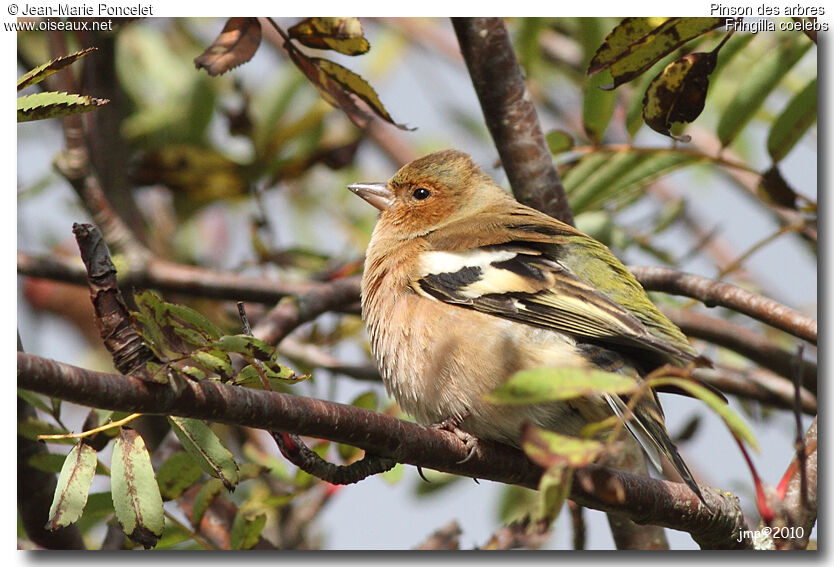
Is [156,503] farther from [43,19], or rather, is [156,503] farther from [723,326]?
[723,326]

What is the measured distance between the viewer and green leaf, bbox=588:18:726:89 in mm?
2377

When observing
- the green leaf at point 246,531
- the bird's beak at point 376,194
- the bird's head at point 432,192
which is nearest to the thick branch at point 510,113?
the bird's head at point 432,192

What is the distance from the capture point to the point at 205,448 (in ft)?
7.11

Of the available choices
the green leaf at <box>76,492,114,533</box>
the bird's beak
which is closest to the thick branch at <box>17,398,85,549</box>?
the green leaf at <box>76,492,114,533</box>

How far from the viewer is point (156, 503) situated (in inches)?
85.1

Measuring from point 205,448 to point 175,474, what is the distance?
2.75 ft

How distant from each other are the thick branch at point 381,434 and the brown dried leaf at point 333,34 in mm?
1169

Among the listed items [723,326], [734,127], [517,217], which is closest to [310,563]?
[517,217]

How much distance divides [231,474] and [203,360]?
35cm

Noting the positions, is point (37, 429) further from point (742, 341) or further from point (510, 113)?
point (742, 341)

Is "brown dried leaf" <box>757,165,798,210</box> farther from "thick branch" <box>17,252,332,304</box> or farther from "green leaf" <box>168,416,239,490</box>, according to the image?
"green leaf" <box>168,416,239,490</box>

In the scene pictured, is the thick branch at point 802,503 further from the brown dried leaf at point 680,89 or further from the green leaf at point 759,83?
the green leaf at point 759,83

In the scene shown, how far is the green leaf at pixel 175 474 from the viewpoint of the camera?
292 cm

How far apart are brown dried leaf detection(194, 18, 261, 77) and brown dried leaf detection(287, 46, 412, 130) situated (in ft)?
0.40
